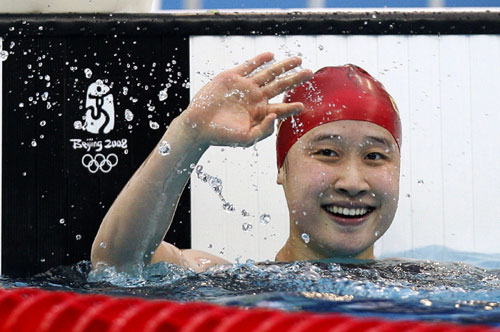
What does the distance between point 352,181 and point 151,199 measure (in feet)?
1.78

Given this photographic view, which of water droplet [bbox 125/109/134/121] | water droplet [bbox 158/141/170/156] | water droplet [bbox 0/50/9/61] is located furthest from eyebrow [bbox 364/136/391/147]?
water droplet [bbox 0/50/9/61]

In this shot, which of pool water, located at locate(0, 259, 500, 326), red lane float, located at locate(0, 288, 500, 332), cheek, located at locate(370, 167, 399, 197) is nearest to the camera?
red lane float, located at locate(0, 288, 500, 332)


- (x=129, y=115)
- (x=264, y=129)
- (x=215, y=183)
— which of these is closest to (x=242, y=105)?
(x=264, y=129)

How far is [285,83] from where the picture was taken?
6.09 ft

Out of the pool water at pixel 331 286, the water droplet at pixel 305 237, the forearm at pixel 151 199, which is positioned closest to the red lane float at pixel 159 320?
the pool water at pixel 331 286

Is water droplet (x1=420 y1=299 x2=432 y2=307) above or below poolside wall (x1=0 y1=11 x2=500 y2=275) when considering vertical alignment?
below

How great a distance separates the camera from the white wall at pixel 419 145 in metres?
3.25

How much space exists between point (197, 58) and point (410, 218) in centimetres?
107

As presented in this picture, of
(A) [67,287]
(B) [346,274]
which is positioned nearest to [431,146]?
(B) [346,274]

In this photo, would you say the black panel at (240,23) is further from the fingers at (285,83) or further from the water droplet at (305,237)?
the fingers at (285,83)

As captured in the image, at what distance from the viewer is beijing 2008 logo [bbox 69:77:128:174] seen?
3.25 metres

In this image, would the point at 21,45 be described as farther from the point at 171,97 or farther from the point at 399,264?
the point at 399,264

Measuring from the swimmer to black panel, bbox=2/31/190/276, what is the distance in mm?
975

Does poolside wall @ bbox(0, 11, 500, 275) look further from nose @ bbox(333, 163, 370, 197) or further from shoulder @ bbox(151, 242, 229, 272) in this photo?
nose @ bbox(333, 163, 370, 197)
